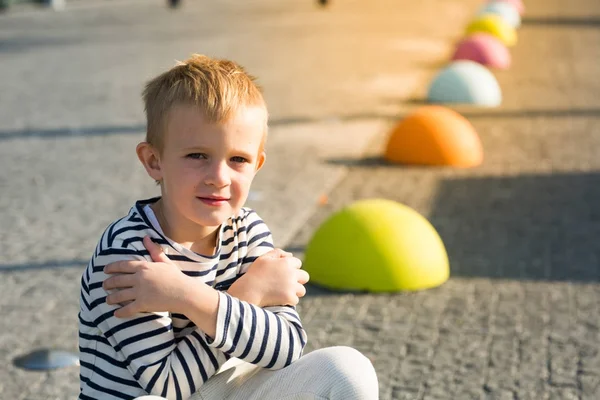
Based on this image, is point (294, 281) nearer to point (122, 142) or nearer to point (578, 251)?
point (578, 251)

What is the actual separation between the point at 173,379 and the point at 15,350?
91.4 inches

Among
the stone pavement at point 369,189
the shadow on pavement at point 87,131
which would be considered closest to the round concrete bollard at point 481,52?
the stone pavement at point 369,189

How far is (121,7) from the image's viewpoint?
24.1m

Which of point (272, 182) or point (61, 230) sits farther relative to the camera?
point (272, 182)

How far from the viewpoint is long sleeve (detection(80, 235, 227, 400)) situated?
278cm

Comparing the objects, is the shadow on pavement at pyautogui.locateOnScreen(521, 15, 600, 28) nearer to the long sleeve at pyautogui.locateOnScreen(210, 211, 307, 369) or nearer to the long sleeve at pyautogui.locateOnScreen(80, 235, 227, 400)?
the long sleeve at pyautogui.locateOnScreen(210, 211, 307, 369)

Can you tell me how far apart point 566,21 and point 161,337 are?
65.9 feet

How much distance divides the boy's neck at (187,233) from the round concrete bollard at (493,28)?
14823mm

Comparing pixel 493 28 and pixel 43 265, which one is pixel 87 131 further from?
pixel 493 28

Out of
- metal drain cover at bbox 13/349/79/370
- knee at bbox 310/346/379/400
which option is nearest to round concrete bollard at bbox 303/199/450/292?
metal drain cover at bbox 13/349/79/370

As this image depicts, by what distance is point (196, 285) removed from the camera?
2.77m

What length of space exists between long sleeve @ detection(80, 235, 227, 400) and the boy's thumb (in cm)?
2

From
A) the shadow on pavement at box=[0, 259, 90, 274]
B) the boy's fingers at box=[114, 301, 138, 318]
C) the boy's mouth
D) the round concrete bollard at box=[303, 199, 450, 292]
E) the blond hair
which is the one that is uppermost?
the blond hair

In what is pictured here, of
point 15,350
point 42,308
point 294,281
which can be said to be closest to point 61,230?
point 42,308
